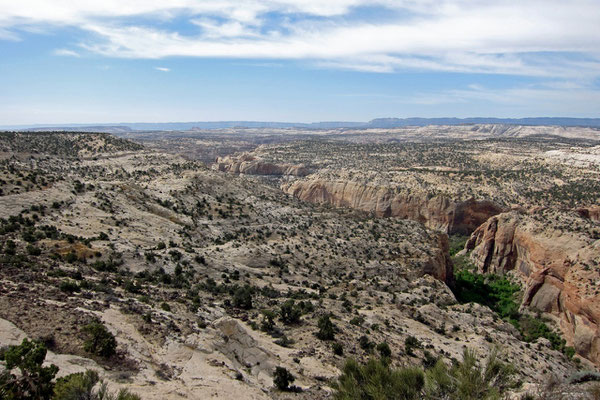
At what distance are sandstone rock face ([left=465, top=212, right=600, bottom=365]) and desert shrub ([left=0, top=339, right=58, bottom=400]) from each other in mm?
35500

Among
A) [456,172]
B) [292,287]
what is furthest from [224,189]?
[456,172]

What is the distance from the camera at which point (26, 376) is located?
31.8 ft

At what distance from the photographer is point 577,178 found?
7188cm

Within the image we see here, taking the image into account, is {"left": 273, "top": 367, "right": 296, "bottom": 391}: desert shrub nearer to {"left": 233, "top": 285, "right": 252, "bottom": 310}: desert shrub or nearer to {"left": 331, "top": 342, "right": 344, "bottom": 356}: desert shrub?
{"left": 331, "top": 342, "right": 344, "bottom": 356}: desert shrub

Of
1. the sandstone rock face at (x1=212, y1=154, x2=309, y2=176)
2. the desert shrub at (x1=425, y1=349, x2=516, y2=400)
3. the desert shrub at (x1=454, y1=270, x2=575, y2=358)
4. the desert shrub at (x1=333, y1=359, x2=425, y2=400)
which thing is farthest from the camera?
the sandstone rock face at (x1=212, y1=154, x2=309, y2=176)

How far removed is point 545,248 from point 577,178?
4135cm

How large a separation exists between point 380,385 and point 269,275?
2217 cm

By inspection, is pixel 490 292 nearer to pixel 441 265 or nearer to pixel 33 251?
pixel 441 265

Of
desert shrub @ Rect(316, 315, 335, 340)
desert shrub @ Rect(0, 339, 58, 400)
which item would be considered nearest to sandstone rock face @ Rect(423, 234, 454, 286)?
desert shrub @ Rect(316, 315, 335, 340)

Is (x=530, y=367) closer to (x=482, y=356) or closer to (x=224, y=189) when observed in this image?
(x=482, y=356)

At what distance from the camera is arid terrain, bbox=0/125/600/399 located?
15.2 metres

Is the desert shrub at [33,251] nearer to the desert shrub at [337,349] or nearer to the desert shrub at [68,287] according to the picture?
the desert shrub at [68,287]

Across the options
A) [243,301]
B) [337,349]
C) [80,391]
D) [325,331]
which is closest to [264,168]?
[243,301]

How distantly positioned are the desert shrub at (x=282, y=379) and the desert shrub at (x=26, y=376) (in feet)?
25.3
